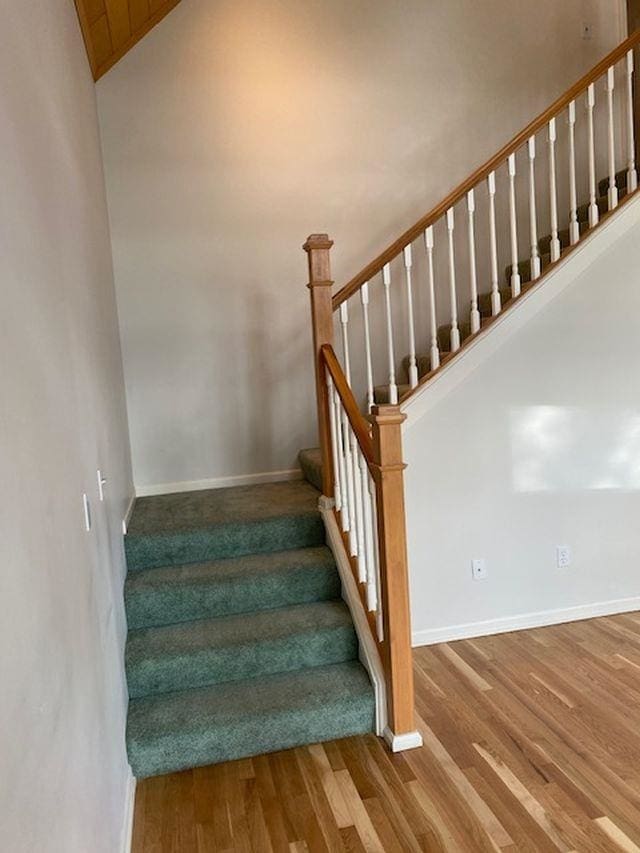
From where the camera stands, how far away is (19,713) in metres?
1.01

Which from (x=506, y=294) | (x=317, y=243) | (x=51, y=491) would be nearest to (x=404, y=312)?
(x=506, y=294)

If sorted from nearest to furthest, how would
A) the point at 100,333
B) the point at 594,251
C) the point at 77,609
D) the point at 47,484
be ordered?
the point at 47,484
the point at 77,609
the point at 100,333
the point at 594,251

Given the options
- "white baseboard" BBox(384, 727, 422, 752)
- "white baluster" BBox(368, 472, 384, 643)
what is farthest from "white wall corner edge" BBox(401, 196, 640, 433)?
"white baseboard" BBox(384, 727, 422, 752)

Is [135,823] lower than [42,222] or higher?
lower

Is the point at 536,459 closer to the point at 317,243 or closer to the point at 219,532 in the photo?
the point at 317,243

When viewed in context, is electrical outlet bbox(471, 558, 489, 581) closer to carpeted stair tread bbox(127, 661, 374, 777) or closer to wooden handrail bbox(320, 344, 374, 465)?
carpeted stair tread bbox(127, 661, 374, 777)

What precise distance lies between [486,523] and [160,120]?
3.14 m

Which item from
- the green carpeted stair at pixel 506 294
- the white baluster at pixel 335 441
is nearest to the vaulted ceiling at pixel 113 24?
the white baluster at pixel 335 441

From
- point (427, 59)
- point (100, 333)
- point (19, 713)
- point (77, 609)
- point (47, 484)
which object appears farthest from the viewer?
point (427, 59)

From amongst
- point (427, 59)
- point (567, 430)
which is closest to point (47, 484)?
point (567, 430)

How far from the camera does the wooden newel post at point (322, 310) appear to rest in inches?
119

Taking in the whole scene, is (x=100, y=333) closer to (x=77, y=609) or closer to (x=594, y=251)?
(x=77, y=609)

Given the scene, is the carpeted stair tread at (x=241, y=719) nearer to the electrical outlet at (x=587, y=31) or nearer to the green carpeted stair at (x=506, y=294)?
the green carpeted stair at (x=506, y=294)

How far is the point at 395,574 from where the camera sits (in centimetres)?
238
